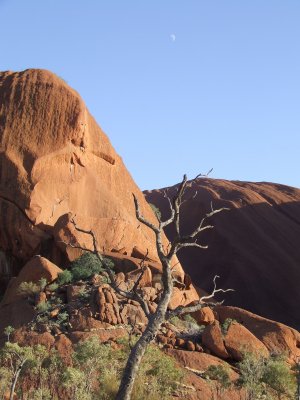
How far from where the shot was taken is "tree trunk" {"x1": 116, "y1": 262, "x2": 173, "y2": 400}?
9.63m

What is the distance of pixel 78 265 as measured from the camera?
30062 millimetres

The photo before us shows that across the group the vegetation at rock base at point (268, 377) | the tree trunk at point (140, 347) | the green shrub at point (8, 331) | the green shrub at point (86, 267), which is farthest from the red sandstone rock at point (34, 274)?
the tree trunk at point (140, 347)

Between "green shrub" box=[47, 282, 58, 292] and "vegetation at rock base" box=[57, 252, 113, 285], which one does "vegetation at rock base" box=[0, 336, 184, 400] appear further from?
"vegetation at rock base" box=[57, 252, 113, 285]

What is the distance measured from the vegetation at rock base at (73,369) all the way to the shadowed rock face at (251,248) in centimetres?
2951

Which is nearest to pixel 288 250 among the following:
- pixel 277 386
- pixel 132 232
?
pixel 132 232

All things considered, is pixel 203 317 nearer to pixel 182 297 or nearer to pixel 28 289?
pixel 182 297

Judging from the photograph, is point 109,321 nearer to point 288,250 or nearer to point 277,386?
point 277,386

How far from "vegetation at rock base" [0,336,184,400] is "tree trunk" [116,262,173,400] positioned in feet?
28.8

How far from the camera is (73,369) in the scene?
62.0 feet

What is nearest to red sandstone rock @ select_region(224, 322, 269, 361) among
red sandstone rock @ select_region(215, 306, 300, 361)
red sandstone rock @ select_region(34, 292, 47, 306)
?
red sandstone rock @ select_region(215, 306, 300, 361)

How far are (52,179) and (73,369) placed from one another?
17.8 m

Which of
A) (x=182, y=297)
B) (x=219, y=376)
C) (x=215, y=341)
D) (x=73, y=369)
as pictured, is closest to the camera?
(x=73, y=369)

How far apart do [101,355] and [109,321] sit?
468 cm

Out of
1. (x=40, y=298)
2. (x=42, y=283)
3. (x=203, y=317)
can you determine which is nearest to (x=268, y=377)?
(x=203, y=317)
